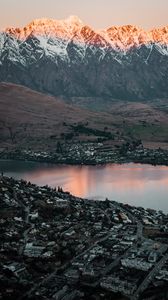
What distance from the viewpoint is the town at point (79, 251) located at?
145ft

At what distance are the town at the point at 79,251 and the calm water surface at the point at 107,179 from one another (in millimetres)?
16385

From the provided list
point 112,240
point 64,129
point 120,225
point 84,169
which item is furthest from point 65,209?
point 64,129

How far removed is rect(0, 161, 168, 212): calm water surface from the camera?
296 feet

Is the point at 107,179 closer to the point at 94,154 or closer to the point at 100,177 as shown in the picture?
the point at 100,177

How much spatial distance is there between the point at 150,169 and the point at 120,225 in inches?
2463

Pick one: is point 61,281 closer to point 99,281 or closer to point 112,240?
point 99,281

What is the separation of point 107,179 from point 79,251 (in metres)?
58.1

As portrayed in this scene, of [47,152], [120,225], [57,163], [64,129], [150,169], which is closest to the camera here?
[120,225]

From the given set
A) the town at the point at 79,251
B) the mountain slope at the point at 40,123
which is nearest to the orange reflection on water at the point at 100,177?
the town at the point at 79,251

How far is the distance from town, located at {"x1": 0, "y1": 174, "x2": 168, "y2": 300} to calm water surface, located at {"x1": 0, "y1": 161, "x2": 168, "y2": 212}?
16.4 meters

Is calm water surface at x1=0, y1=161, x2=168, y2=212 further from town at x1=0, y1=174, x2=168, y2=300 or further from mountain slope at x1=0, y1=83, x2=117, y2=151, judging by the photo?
mountain slope at x1=0, y1=83, x2=117, y2=151

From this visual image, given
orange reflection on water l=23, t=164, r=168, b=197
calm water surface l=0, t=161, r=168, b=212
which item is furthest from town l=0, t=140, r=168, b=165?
orange reflection on water l=23, t=164, r=168, b=197

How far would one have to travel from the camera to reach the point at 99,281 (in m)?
45.5

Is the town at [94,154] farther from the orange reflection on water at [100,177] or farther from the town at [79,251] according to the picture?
the town at [79,251]
